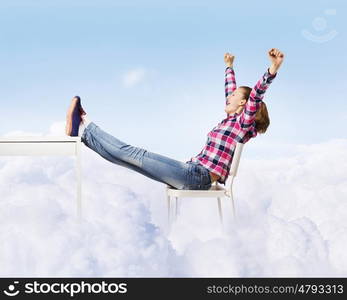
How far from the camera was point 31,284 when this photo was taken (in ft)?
9.71

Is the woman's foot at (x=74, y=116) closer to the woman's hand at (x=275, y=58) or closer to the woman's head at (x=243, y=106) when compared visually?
the woman's head at (x=243, y=106)

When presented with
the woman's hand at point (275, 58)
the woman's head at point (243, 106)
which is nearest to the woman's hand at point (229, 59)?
the woman's head at point (243, 106)

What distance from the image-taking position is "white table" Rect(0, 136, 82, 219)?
12.3ft

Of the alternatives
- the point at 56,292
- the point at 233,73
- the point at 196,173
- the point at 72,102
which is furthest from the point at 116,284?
the point at 233,73

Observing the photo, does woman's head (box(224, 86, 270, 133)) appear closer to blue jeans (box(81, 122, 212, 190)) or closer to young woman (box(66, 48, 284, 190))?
young woman (box(66, 48, 284, 190))

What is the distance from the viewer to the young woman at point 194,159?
12.2 ft

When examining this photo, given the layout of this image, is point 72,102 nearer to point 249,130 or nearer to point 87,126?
point 87,126

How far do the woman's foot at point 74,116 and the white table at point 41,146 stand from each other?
5cm

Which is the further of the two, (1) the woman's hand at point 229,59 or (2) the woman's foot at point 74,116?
(1) the woman's hand at point 229,59

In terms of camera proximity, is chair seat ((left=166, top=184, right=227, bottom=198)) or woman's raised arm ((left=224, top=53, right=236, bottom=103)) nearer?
chair seat ((left=166, top=184, right=227, bottom=198))

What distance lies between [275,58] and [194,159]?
83cm

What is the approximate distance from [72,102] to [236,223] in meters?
1.25

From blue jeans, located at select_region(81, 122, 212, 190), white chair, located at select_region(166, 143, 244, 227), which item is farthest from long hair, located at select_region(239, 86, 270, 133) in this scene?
blue jeans, located at select_region(81, 122, 212, 190)

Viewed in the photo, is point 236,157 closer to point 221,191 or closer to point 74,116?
point 221,191
